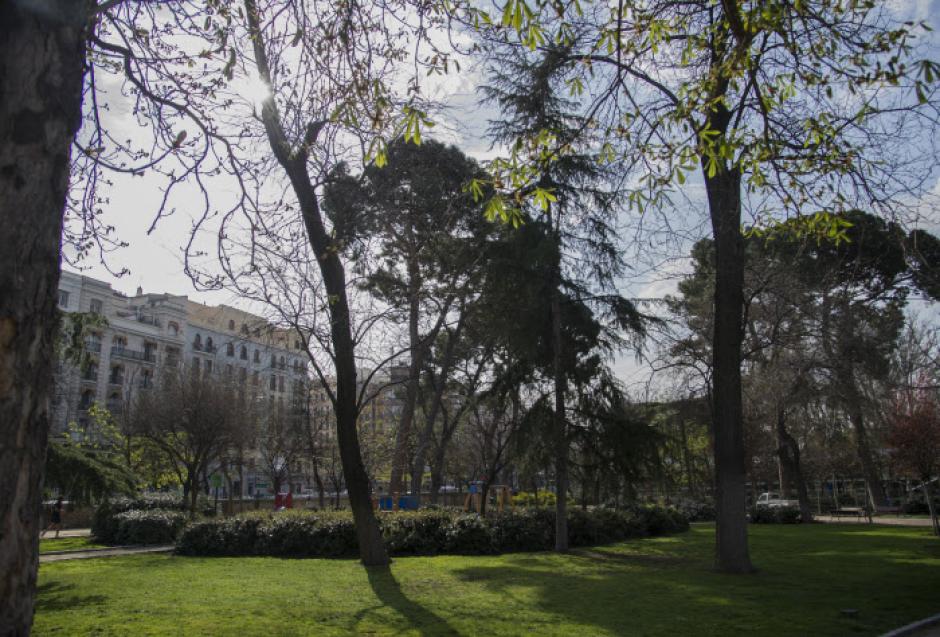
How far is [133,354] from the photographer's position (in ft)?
183

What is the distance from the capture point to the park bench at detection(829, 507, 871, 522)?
30.7 metres

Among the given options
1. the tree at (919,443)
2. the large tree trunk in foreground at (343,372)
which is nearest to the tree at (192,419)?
the large tree trunk in foreground at (343,372)

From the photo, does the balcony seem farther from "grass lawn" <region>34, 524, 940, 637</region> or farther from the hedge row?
"grass lawn" <region>34, 524, 940, 637</region>

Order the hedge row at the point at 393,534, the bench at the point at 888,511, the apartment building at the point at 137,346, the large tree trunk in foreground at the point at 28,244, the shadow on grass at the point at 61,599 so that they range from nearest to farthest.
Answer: the large tree trunk in foreground at the point at 28,244, the shadow on grass at the point at 61,599, the hedge row at the point at 393,534, the bench at the point at 888,511, the apartment building at the point at 137,346

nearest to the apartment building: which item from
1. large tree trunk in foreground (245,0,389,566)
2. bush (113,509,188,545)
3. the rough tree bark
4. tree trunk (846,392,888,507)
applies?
bush (113,509,188,545)

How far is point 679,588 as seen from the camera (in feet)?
33.4

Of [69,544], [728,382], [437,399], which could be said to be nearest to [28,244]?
[728,382]

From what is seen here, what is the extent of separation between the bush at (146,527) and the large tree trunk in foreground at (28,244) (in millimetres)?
21100

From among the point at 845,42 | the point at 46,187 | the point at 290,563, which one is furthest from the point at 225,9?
the point at 290,563

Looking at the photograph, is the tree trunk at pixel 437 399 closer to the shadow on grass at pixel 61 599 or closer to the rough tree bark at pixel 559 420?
the rough tree bark at pixel 559 420

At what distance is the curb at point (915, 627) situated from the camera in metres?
7.03

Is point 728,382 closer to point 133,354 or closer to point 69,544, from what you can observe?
point 69,544

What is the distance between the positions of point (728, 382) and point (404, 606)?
6.94 m

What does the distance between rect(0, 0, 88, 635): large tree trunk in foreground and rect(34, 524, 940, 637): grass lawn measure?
472 cm
